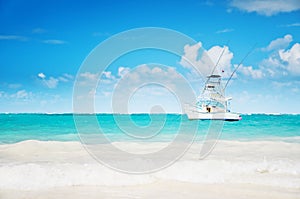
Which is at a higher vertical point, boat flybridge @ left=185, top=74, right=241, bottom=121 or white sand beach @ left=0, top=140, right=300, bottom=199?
boat flybridge @ left=185, top=74, right=241, bottom=121

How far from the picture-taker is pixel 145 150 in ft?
40.3

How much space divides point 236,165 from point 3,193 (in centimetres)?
611

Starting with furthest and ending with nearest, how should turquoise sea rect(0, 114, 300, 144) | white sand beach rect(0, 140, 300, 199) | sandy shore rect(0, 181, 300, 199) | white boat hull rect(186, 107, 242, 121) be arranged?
white boat hull rect(186, 107, 242, 121) < turquoise sea rect(0, 114, 300, 144) < white sand beach rect(0, 140, 300, 199) < sandy shore rect(0, 181, 300, 199)

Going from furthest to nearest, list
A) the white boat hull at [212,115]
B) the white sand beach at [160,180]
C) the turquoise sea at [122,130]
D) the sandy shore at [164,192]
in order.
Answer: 1. the white boat hull at [212,115]
2. the turquoise sea at [122,130]
3. the white sand beach at [160,180]
4. the sandy shore at [164,192]

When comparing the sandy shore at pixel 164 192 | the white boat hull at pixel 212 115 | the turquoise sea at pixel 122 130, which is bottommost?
the sandy shore at pixel 164 192

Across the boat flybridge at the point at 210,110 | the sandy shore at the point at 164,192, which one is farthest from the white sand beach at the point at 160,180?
the boat flybridge at the point at 210,110

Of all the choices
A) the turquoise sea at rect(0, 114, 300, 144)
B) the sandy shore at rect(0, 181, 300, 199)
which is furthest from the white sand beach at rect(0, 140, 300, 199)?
the turquoise sea at rect(0, 114, 300, 144)

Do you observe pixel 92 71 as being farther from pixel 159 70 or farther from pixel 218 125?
pixel 218 125

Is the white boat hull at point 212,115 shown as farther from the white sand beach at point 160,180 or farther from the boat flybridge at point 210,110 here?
the white sand beach at point 160,180

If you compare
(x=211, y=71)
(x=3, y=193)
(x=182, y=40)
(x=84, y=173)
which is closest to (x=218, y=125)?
(x=211, y=71)

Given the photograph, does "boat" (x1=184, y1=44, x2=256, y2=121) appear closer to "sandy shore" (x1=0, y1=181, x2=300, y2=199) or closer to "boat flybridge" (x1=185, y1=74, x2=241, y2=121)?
"boat flybridge" (x1=185, y1=74, x2=241, y2=121)

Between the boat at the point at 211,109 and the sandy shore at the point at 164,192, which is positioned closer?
the sandy shore at the point at 164,192

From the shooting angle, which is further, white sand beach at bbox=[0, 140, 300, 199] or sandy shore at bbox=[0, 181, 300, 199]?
white sand beach at bbox=[0, 140, 300, 199]

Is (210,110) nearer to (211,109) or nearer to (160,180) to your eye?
(211,109)
